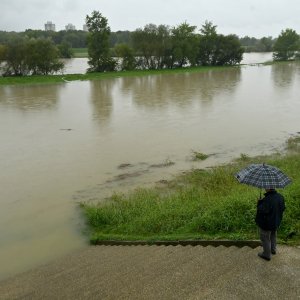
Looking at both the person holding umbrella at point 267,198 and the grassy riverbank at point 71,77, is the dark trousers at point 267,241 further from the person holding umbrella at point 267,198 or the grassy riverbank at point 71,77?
the grassy riverbank at point 71,77

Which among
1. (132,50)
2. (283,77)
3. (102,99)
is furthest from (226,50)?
(102,99)

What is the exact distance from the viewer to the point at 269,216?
602 centimetres

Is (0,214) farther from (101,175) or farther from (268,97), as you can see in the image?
(268,97)

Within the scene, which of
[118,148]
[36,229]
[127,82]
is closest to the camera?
[36,229]

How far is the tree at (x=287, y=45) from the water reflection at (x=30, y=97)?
60606 millimetres

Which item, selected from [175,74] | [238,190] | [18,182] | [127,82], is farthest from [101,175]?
[175,74]

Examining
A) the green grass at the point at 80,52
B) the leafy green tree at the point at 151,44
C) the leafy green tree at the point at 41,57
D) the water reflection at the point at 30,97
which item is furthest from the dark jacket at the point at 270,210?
the green grass at the point at 80,52

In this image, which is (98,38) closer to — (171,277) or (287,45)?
(287,45)

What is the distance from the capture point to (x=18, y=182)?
1345 cm

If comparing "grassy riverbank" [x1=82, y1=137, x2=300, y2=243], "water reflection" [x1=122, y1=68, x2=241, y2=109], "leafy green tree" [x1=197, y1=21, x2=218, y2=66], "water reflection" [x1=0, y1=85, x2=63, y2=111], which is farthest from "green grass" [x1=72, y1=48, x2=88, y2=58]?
"grassy riverbank" [x1=82, y1=137, x2=300, y2=243]

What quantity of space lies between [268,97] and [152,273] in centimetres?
2896

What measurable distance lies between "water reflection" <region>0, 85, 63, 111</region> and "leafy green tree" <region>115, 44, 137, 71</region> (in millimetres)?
18531

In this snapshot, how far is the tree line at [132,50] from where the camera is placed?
52.4 metres

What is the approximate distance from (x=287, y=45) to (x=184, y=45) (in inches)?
1381
